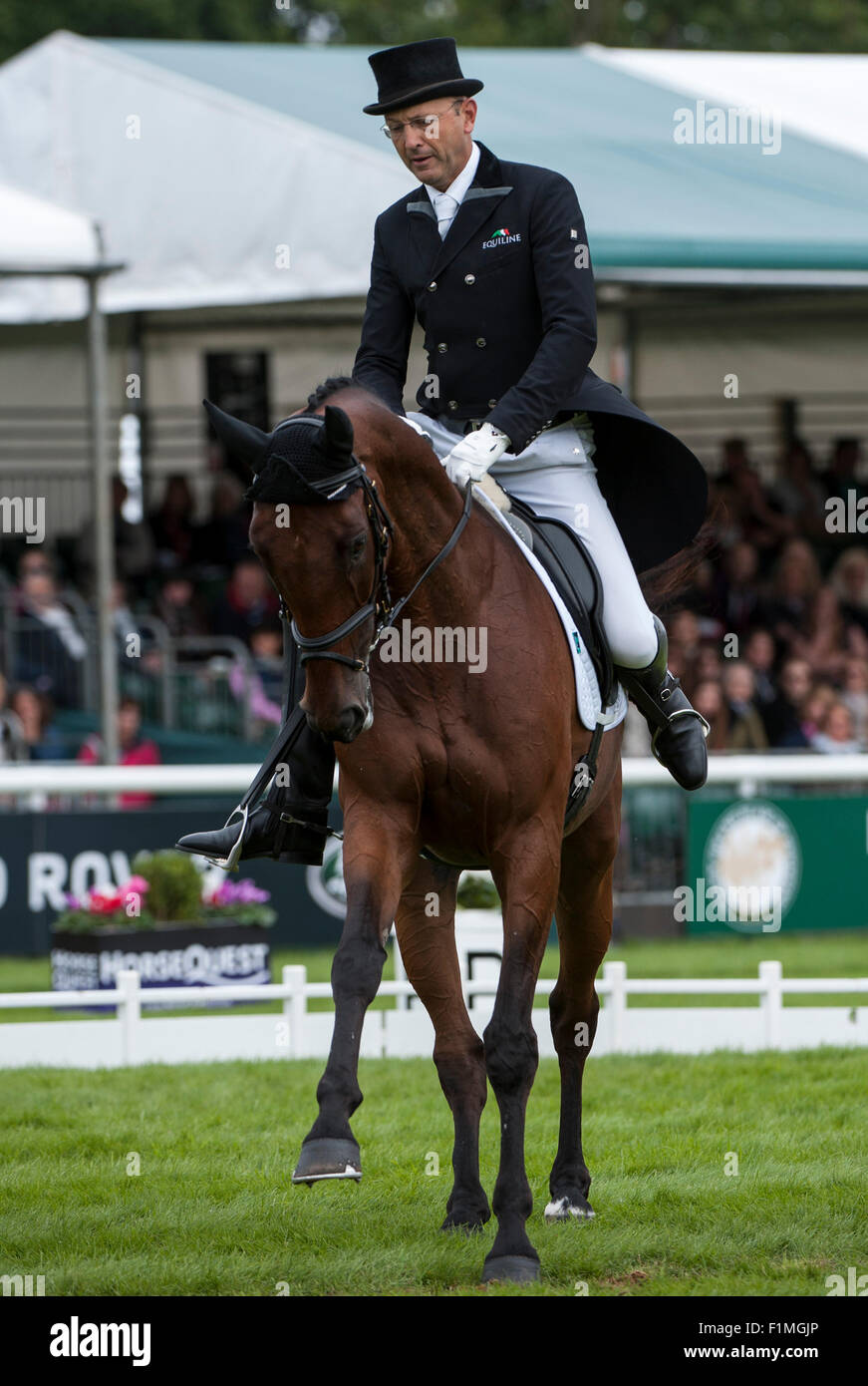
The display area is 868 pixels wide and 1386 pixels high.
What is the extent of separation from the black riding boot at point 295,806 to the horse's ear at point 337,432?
0.93 m

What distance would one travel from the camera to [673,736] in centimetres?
707

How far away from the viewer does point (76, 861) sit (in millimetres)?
12078

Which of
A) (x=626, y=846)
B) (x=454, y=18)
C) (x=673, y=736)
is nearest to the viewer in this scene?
(x=673, y=736)

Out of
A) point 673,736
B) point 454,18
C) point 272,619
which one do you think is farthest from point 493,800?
point 454,18

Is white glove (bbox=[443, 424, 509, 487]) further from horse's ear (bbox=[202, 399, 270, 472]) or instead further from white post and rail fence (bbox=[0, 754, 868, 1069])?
white post and rail fence (bbox=[0, 754, 868, 1069])

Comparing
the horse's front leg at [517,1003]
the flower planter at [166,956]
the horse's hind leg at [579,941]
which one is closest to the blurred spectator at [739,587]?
the flower planter at [166,956]

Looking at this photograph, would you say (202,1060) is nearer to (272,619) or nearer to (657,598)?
(657,598)

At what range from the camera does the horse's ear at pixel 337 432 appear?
16.8 ft

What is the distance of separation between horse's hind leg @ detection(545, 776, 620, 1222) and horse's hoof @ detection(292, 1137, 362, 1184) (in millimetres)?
1551

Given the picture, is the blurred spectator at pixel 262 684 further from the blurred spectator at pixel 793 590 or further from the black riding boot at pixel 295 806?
the black riding boot at pixel 295 806

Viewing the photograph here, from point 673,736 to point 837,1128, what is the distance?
1725 millimetres

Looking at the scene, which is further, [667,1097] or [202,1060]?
[202,1060]

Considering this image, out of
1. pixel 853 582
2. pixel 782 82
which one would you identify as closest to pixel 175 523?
pixel 853 582

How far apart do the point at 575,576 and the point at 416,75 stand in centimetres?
152
